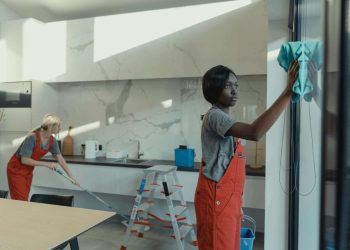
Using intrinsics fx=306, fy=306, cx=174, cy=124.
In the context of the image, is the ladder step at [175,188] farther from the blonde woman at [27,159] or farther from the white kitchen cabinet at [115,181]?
the blonde woman at [27,159]

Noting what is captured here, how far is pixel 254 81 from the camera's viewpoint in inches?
132

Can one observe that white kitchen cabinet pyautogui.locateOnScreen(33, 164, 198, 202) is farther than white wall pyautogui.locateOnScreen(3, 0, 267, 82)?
Yes

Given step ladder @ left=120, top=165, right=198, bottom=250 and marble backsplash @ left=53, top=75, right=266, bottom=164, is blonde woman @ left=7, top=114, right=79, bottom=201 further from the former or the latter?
marble backsplash @ left=53, top=75, right=266, bottom=164

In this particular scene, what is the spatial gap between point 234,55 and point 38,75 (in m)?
2.42

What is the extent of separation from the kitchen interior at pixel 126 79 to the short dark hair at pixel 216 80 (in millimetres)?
1599

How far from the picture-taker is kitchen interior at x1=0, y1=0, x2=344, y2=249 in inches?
121

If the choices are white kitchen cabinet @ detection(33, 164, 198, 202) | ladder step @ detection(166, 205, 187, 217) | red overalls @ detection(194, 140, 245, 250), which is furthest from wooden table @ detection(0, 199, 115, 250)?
white kitchen cabinet @ detection(33, 164, 198, 202)

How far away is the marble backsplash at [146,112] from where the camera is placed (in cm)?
339

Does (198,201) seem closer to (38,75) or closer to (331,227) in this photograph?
(331,227)

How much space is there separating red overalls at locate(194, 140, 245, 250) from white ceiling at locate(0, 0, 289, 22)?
8.38ft

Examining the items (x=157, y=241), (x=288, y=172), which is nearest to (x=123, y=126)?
(x=157, y=241)

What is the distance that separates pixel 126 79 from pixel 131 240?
5.79 feet

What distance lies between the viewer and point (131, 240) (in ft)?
10.6

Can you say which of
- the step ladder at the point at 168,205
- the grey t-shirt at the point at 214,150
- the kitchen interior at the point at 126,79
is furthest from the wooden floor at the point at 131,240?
the grey t-shirt at the point at 214,150
